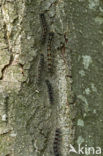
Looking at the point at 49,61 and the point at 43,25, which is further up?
the point at 43,25

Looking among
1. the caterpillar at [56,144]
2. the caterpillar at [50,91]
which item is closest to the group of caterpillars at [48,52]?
the caterpillar at [50,91]

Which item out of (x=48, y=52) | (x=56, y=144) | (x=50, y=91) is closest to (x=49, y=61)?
(x=48, y=52)

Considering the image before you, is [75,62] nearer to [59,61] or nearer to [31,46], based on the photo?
[59,61]

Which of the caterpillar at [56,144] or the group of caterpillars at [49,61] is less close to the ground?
the group of caterpillars at [49,61]

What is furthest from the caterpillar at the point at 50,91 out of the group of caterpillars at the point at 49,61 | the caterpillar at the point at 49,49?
the caterpillar at the point at 49,49

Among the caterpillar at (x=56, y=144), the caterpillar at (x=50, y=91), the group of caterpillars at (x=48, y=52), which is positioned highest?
the group of caterpillars at (x=48, y=52)

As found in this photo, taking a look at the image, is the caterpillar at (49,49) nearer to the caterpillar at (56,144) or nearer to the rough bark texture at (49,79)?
the rough bark texture at (49,79)

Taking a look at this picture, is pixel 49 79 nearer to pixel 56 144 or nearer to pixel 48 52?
pixel 48 52

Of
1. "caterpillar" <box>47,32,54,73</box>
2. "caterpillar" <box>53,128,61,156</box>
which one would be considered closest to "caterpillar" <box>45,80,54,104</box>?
"caterpillar" <box>47,32,54,73</box>

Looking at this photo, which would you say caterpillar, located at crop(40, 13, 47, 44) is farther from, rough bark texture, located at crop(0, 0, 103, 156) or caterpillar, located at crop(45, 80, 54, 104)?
caterpillar, located at crop(45, 80, 54, 104)

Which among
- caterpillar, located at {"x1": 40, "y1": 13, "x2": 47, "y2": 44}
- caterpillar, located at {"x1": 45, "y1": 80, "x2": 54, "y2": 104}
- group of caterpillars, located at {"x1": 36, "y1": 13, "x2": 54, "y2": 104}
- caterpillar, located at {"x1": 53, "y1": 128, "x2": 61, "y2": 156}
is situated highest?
caterpillar, located at {"x1": 40, "y1": 13, "x2": 47, "y2": 44}
